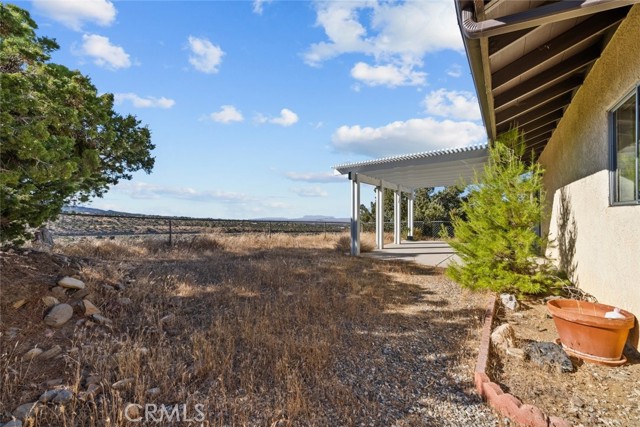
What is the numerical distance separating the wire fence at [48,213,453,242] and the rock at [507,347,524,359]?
3110mm

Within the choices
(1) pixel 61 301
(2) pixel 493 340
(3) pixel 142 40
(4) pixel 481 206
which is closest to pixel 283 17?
(3) pixel 142 40

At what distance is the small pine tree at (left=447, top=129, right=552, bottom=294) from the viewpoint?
5.46m

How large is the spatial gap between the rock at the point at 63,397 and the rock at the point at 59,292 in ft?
8.05

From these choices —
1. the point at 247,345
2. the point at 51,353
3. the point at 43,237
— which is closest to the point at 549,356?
the point at 247,345

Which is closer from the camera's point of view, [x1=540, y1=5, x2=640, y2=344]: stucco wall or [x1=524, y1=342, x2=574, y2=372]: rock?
[x1=524, y1=342, x2=574, y2=372]: rock

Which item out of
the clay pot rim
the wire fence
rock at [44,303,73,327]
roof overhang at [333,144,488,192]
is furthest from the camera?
the wire fence

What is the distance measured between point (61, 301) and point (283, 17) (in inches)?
262

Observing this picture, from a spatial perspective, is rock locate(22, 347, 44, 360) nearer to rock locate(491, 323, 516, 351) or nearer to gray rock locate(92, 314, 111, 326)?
gray rock locate(92, 314, 111, 326)

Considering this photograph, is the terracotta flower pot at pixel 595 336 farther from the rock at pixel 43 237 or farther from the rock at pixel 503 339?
the rock at pixel 43 237

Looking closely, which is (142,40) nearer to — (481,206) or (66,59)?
(66,59)

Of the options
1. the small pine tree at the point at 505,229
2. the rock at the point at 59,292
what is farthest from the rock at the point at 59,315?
the small pine tree at the point at 505,229

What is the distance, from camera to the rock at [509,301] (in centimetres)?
531

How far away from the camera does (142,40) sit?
616 centimetres

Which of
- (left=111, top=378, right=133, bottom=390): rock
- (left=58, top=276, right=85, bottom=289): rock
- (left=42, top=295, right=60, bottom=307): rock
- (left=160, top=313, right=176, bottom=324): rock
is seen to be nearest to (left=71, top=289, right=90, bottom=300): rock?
(left=58, top=276, right=85, bottom=289): rock
